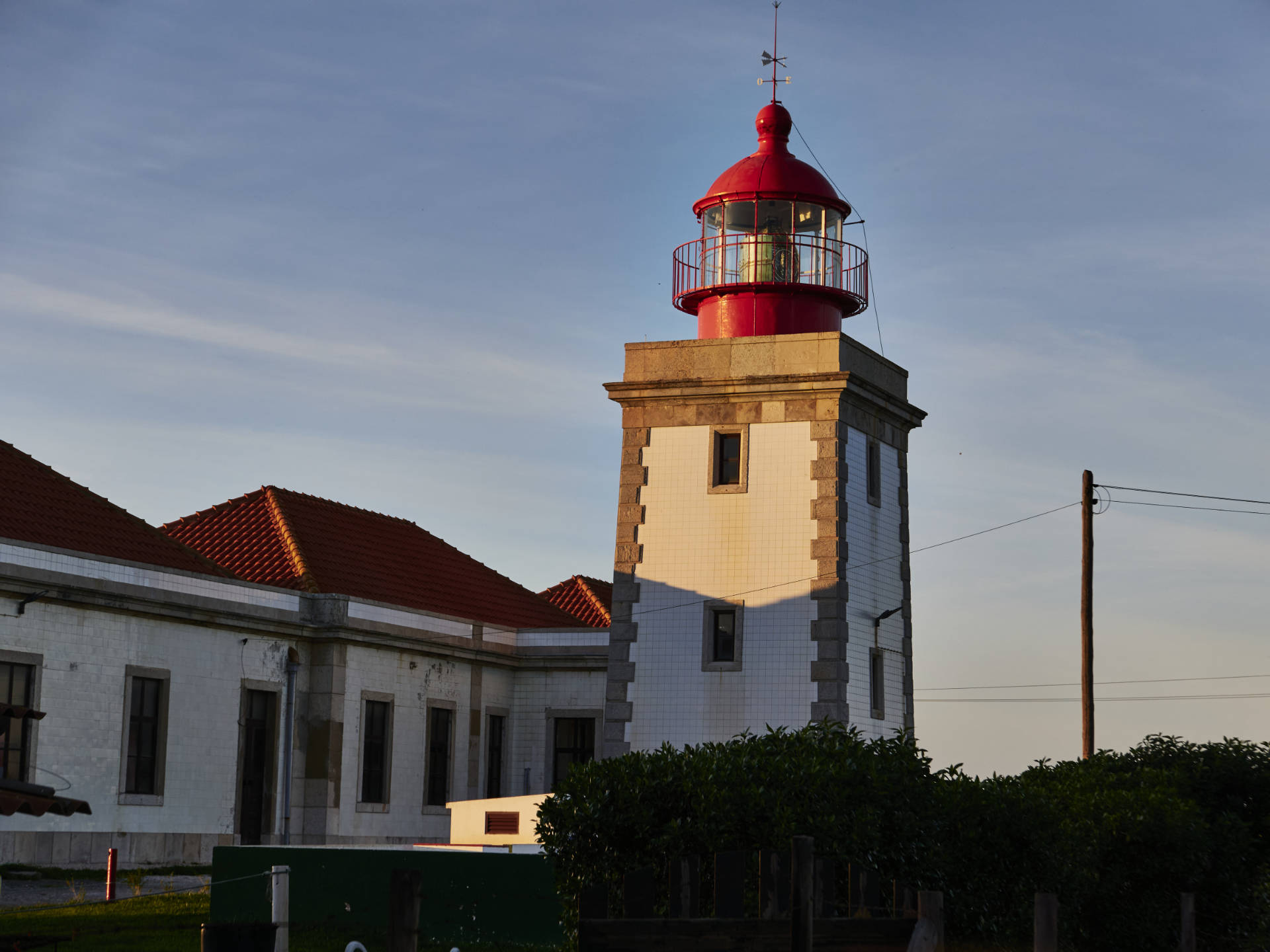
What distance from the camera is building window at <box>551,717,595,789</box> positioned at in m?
32.5

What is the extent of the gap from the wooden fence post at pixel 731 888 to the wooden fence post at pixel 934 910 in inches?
38.3

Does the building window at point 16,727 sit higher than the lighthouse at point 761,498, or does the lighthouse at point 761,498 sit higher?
the lighthouse at point 761,498

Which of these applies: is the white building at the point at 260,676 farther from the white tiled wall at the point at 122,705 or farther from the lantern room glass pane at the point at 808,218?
the lantern room glass pane at the point at 808,218

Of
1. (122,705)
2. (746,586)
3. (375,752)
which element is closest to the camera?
(746,586)

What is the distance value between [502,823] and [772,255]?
8.80m

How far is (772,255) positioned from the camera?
974 inches

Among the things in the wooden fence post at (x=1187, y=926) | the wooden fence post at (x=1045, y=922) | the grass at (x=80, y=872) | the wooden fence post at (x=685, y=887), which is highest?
the wooden fence post at (x=685, y=887)

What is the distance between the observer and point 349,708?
28672 mm

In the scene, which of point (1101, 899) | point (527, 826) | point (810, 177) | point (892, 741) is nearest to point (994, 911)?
point (892, 741)

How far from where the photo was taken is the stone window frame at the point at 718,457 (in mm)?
24141

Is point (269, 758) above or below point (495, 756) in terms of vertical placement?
below

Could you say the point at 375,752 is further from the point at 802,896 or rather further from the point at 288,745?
the point at 802,896

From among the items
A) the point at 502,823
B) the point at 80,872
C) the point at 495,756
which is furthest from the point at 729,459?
the point at 495,756

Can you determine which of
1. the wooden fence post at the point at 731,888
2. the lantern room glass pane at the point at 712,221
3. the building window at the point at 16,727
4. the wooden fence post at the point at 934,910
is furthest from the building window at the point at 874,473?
the wooden fence post at the point at 731,888
